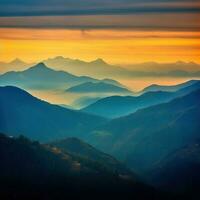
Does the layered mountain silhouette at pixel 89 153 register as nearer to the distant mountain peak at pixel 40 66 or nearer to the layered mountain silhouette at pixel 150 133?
the layered mountain silhouette at pixel 150 133

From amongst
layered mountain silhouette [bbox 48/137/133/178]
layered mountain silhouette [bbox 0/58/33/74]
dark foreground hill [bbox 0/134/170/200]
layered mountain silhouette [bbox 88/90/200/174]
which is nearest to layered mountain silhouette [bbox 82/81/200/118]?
layered mountain silhouette [bbox 88/90/200/174]

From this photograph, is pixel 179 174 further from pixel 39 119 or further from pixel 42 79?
pixel 42 79

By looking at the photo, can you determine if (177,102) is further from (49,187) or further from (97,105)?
(49,187)

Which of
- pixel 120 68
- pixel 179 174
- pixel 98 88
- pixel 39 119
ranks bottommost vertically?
pixel 179 174

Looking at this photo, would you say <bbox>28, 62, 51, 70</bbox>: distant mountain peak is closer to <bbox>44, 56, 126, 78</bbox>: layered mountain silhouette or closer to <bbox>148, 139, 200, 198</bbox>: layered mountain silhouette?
<bbox>44, 56, 126, 78</bbox>: layered mountain silhouette

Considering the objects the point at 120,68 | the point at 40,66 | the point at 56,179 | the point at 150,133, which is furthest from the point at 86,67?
the point at 56,179

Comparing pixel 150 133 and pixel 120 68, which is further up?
pixel 120 68

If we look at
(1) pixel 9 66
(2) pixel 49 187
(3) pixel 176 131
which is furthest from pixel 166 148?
(1) pixel 9 66
